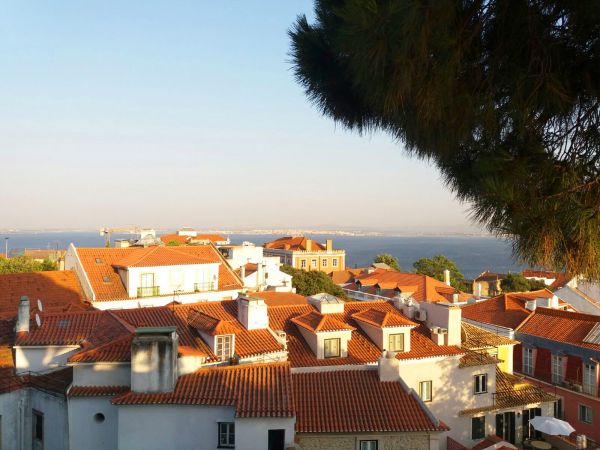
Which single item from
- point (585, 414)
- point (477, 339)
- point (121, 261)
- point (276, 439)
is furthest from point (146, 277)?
point (585, 414)

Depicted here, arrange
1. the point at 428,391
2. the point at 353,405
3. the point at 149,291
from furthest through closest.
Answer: the point at 149,291 < the point at 428,391 < the point at 353,405

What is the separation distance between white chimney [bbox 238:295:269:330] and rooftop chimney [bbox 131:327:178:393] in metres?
5.96

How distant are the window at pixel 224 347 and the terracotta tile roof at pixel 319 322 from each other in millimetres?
4491

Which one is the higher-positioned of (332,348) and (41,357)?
(41,357)

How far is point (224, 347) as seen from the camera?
17.0 metres

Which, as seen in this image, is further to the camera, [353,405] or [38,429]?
[353,405]

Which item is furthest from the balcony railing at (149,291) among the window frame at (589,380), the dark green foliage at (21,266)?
the window frame at (589,380)

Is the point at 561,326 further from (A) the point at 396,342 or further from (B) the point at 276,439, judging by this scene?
(B) the point at 276,439

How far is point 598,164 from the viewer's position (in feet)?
19.4

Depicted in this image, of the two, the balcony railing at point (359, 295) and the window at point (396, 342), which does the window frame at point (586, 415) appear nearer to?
the window at point (396, 342)

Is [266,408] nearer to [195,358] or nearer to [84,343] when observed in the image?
[195,358]

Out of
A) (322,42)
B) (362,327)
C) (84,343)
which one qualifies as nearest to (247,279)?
(362,327)

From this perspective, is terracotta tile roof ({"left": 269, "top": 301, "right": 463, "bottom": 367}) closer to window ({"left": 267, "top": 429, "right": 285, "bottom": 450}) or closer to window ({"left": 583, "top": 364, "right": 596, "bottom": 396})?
window ({"left": 267, "top": 429, "right": 285, "bottom": 450})

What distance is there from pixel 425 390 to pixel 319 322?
17.3 feet
